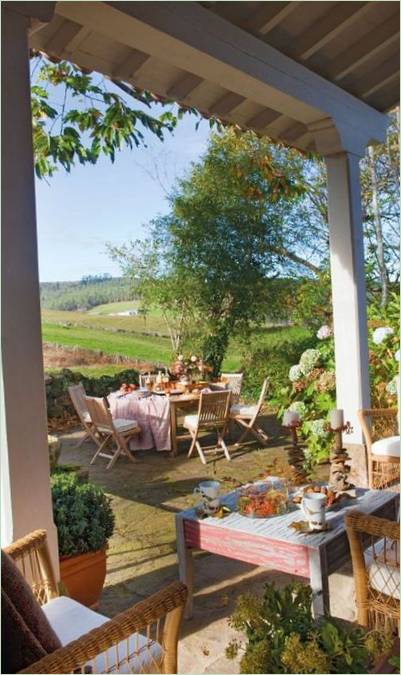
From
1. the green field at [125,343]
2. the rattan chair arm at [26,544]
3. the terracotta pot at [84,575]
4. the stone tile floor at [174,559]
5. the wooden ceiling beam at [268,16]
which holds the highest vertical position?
the wooden ceiling beam at [268,16]

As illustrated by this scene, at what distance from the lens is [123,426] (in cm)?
612

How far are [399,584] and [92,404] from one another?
4.33m

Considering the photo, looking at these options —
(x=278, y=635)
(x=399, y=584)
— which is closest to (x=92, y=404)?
(x=399, y=584)

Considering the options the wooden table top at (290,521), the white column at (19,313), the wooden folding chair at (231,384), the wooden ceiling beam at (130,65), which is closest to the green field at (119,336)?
the wooden folding chair at (231,384)

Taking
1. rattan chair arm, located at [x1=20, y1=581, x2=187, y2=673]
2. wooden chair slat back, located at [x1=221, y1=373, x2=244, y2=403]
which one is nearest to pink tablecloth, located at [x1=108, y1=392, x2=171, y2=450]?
wooden chair slat back, located at [x1=221, y1=373, x2=244, y2=403]

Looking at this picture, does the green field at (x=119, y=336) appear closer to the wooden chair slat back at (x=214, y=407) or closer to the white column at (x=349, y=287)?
the wooden chair slat back at (x=214, y=407)

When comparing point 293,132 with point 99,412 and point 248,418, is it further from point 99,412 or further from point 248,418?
point 99,412

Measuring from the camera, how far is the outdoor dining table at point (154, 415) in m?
6.24

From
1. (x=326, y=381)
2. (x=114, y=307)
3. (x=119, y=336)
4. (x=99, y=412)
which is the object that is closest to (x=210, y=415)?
(x=99, y=412)

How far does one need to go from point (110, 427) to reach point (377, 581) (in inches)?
160

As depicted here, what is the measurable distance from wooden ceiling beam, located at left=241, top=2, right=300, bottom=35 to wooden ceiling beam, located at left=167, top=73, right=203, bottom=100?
0.50 meters

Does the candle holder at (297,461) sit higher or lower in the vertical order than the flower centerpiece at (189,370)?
lower

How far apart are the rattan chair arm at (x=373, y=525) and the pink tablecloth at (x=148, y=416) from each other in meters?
4.29

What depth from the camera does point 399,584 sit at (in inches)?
81.9
